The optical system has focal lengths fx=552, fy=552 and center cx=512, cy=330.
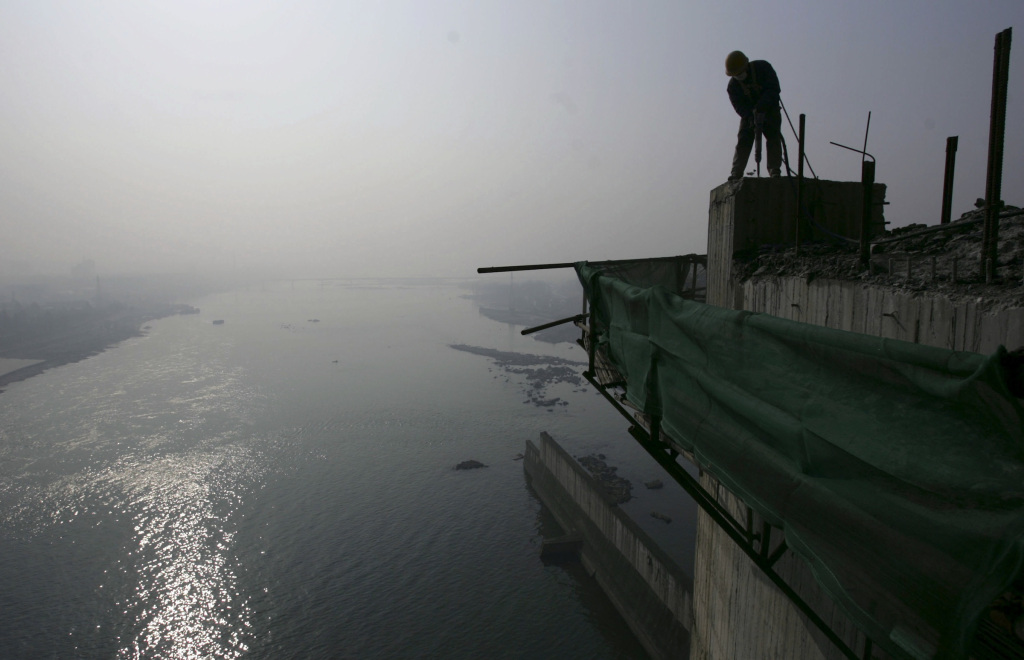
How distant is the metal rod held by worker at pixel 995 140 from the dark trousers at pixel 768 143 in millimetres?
4843

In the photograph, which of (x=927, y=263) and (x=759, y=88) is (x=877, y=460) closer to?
(x=927, y=263)

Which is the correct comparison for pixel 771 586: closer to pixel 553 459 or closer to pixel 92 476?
pixel 553 459

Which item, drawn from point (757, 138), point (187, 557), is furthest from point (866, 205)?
point (187, 557)

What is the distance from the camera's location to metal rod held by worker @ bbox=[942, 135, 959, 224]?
5965mm

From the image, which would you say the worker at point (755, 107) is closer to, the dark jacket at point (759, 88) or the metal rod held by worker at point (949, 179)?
the dark jacket at point (759, 88)

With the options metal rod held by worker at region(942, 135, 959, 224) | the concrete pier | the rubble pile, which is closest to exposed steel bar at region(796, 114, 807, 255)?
the rubble pile

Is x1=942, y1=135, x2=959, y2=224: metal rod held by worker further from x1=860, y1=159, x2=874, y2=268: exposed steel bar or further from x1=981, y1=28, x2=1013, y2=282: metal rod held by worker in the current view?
x1=981, y1=28, x2=1013, y2=282: metal rod held by worker

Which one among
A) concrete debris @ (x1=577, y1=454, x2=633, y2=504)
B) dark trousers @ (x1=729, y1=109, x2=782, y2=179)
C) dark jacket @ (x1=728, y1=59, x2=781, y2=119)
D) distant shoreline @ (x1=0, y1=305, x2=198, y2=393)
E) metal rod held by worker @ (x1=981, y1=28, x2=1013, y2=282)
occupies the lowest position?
concrete debris @ (x1=577, y1=454, x2=633, y2=504)

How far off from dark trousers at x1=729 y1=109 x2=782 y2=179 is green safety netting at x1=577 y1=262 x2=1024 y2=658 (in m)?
5.12

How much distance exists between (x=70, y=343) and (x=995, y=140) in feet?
392

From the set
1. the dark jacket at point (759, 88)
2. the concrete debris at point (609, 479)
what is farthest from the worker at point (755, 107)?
the concrete debris at point (609, 479)

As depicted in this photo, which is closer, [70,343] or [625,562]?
[625,562]

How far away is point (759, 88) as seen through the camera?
803cm

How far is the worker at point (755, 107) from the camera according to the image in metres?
7.93
